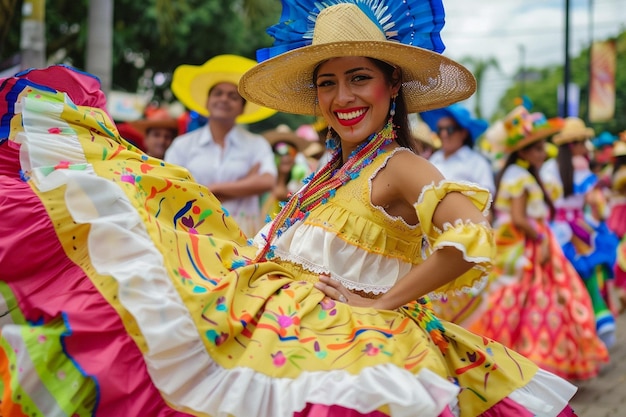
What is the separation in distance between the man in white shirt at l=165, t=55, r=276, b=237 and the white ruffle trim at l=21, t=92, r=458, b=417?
3.57 meters

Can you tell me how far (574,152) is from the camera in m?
8.73

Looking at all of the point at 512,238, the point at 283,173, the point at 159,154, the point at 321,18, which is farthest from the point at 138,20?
the point at 321,18

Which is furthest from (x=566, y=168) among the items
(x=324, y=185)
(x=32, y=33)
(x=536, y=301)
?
(x=324, y=185)

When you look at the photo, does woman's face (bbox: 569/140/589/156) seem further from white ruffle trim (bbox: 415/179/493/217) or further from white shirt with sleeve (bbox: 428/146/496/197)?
white ruffle trim (bbox: 415/179/493/217)

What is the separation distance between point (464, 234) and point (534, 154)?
4.94m

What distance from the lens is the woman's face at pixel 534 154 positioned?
6949 millimetres

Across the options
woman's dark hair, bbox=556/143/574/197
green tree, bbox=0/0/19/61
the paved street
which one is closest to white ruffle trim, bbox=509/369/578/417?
the paved street

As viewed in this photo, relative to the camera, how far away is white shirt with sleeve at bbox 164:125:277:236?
5.95 meters

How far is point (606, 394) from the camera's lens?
622cm

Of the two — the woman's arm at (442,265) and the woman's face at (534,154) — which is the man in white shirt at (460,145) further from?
the woman's arm at (442,265)

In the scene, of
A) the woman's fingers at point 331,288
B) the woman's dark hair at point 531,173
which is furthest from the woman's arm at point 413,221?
the woman's dark hair at point 531,173

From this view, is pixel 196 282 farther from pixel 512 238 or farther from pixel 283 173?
pixel 283 173

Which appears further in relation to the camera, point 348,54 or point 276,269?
point 348,54

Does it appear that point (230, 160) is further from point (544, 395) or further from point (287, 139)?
point (287, 139)
